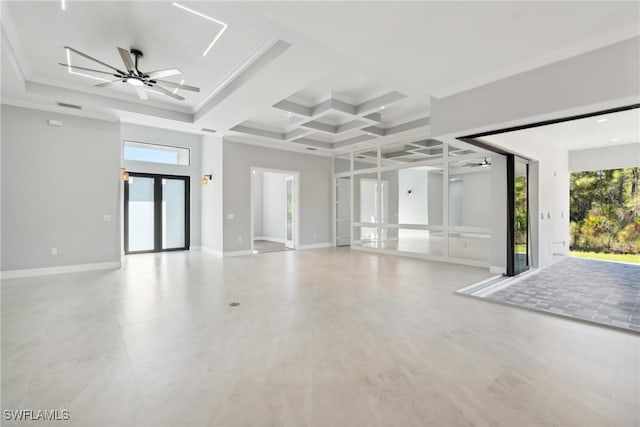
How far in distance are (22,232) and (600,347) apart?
8.44 metres

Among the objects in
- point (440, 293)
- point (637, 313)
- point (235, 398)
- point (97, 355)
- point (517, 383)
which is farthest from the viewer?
point (440, 293)

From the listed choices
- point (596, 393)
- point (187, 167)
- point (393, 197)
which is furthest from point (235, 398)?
point (393, 197)

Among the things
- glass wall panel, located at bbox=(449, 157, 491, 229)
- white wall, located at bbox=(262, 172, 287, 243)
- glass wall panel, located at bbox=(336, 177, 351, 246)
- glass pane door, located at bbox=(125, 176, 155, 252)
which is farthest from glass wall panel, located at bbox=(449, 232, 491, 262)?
glass pane door, located at bbox=(125, 176, 155, 252)

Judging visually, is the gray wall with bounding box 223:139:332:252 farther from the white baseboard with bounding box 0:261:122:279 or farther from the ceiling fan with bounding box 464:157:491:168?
the ceiling fan with bounding box 464:157:491:168

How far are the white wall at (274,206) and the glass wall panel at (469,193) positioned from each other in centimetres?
544

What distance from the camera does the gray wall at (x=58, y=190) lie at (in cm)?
519

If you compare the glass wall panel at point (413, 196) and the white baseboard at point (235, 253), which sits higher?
the glass wall panel at point (413, 196)

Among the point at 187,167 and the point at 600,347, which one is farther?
the point at 187,167

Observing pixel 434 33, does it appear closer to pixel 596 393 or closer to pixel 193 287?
pixel 596 393

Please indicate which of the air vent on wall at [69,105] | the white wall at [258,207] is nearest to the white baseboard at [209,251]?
the white wall at [258,207]

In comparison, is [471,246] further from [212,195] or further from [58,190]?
[58,190]

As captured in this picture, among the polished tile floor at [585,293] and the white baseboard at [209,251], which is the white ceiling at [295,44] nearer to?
the polished tile floor at [585,293]

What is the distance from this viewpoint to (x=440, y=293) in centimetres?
424

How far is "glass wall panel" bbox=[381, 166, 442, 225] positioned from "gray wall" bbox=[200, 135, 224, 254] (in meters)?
4.72
